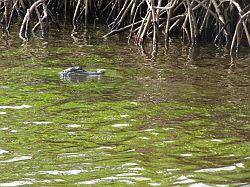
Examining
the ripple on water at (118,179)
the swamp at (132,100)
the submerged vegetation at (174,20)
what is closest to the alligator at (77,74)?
the swamp at (132,100)

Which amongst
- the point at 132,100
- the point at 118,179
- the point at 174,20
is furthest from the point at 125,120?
the point at 174,20

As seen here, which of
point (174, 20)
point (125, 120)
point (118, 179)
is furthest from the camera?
point (174, 20)

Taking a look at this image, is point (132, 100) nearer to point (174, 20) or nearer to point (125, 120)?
point (125, 120)

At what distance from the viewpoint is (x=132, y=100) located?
914 centimetres

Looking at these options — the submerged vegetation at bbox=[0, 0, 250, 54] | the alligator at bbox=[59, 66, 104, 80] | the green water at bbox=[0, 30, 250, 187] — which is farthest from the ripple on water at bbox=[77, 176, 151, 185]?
the submerged vegetation at bbox=[0, 0, 250, 54]

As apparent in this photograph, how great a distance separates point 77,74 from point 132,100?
1.70 meters

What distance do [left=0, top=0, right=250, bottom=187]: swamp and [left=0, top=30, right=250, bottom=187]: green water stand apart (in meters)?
0.01

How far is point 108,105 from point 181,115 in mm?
956

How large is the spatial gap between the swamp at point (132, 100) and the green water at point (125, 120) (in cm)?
1

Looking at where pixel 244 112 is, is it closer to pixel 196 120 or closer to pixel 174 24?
pixel 196 120

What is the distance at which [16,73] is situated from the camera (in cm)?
1078

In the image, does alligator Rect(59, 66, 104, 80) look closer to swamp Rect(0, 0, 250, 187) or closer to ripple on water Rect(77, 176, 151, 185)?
swamp Rect(0, 0, 250, 187)

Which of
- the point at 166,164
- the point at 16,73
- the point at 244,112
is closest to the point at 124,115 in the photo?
the point at 244,112

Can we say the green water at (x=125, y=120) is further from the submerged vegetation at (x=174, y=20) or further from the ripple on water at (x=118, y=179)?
the submerged vegetation at (x=174, y=20)
